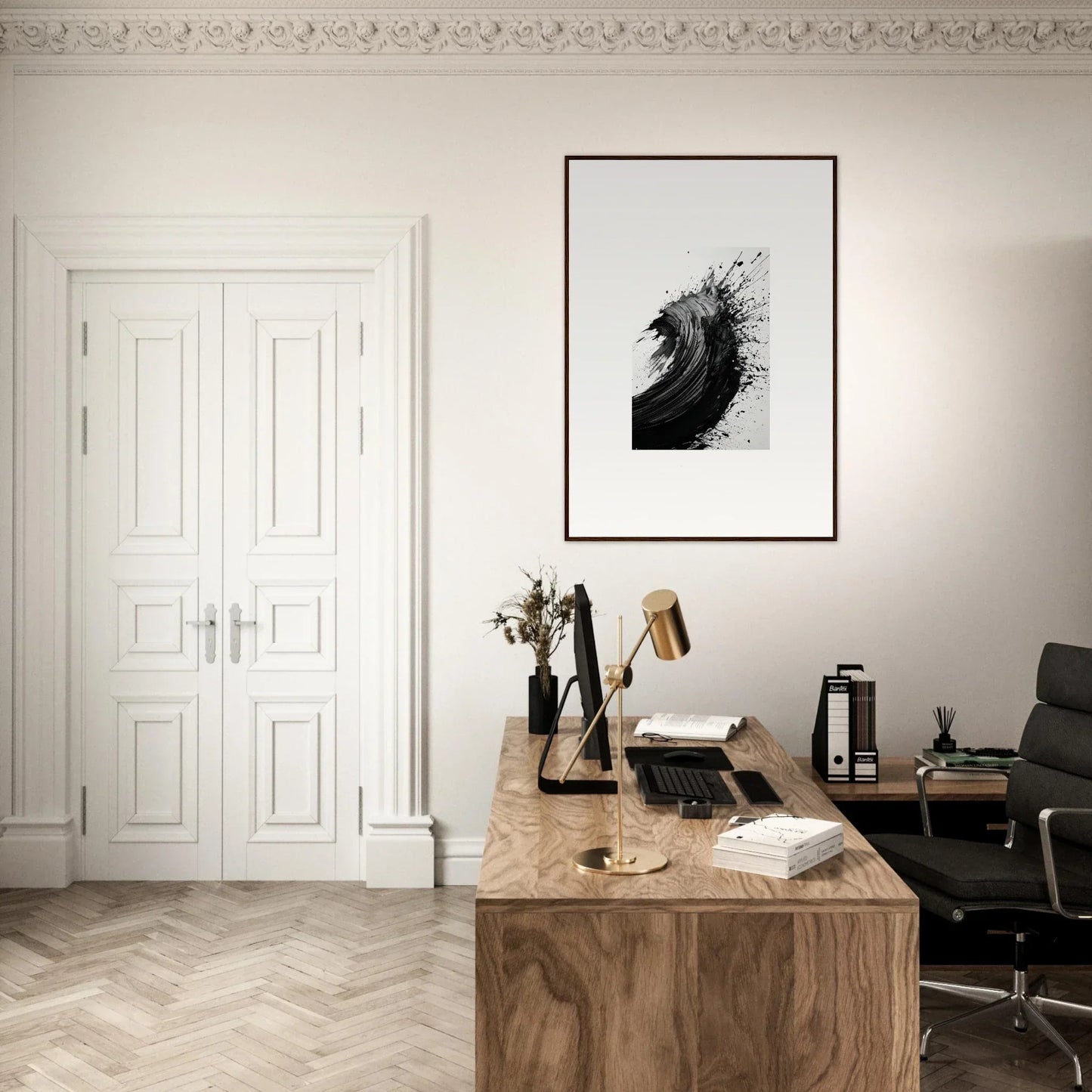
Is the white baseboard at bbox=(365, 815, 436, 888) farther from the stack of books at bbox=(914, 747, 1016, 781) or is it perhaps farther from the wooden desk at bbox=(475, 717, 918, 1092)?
the wooden desk at bbox=(475, 717, 918, 1092)

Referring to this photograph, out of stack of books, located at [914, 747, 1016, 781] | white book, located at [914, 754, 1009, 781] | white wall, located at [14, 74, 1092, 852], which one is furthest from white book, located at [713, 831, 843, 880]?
white wall, located at [14, 74, 1092, 852]

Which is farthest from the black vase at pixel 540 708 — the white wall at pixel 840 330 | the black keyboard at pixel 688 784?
the white wall at pixel 840 330

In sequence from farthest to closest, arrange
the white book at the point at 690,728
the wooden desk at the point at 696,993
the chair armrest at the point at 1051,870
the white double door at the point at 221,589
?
the white double door at the point at 221,589 → the white book at the point at 690,728 → the chair armrest at the point at 1051,870 → the wooden desk at the point at 696,993

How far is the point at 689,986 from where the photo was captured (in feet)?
6.11

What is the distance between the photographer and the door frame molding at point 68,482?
3982 millimetres

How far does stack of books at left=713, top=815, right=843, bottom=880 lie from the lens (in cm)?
198

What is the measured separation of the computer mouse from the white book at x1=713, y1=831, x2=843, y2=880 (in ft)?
2.76

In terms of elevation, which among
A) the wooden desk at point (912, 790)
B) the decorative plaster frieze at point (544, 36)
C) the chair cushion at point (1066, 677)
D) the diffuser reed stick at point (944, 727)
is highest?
the decorative plaster frieze at point (544, 36)

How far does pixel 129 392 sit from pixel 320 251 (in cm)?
95

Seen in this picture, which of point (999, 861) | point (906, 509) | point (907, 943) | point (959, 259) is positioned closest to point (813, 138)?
point (959, 259)

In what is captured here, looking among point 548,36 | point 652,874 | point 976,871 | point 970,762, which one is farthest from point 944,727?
point 548,36

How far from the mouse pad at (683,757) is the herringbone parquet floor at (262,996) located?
0.89 meters

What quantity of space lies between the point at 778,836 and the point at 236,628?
8.80 ft

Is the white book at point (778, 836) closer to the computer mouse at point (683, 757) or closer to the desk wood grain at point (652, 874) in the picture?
the desk wood grain at point (652, 874)
